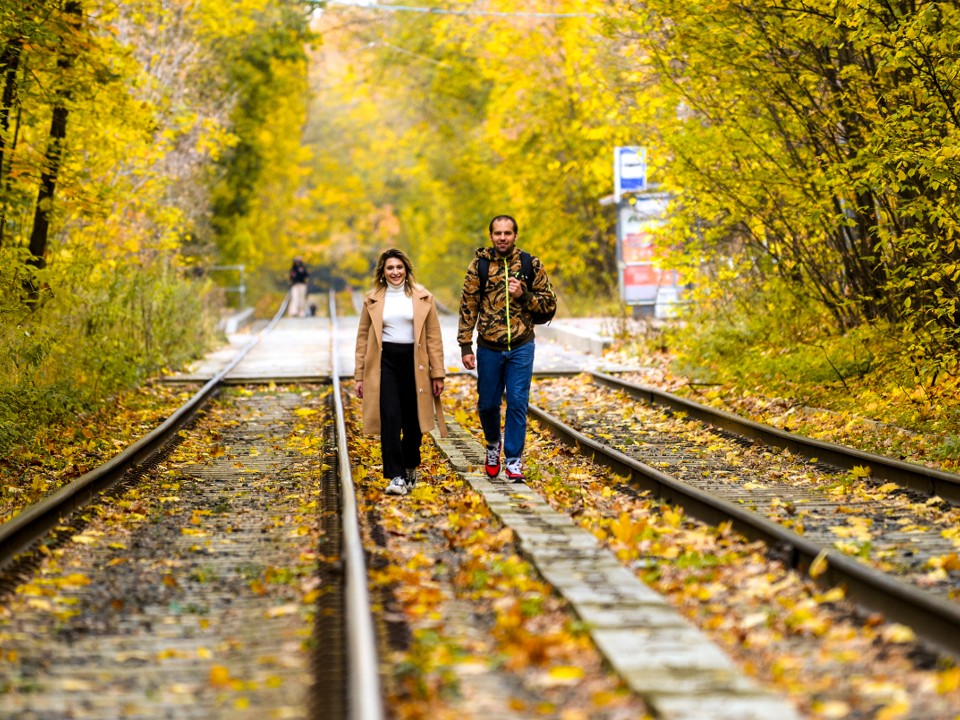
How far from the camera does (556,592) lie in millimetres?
6926

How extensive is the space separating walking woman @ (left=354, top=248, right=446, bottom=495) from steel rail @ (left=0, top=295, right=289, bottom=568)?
2.13 metres

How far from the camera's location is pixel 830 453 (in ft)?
38.1

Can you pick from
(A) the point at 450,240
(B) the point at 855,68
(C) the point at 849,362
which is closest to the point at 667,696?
(B) the point at 855,68

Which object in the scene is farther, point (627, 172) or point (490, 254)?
point (627, 172)

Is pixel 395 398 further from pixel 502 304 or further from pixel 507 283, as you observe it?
pixel 507 283

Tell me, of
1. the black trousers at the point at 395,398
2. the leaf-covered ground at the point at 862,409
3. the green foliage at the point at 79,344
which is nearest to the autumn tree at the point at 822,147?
the leaf-covered ground at the point at 862,409

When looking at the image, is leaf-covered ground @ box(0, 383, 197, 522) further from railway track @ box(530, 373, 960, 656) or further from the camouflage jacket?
railway track @ box(530, 373, 960, 656)

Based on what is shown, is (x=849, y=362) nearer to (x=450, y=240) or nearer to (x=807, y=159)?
(x=807, y=159)

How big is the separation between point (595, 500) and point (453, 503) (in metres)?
1.06

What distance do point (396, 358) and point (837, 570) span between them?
4448 mm

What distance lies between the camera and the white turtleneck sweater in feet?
34.2

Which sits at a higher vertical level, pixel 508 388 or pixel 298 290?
pixel 298 290

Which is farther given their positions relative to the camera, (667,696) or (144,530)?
(144,530)

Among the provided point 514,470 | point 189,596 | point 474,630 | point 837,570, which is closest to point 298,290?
point 514,470
